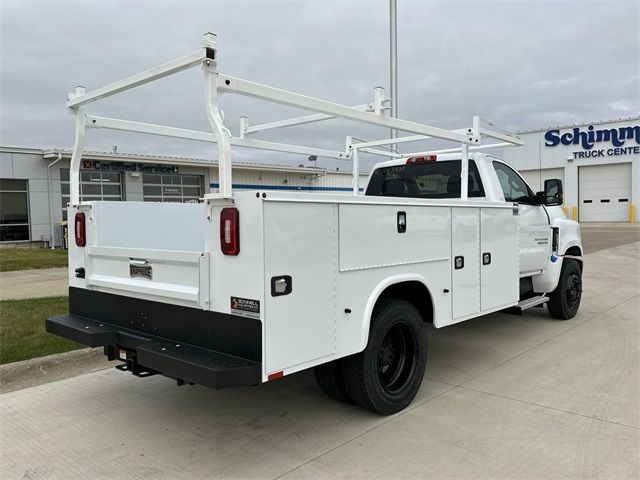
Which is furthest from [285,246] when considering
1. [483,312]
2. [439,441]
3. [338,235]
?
[483,312]

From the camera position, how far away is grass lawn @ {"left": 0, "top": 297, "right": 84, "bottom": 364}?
5.47m

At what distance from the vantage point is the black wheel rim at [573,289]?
7.47m

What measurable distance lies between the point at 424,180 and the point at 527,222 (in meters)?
1.33

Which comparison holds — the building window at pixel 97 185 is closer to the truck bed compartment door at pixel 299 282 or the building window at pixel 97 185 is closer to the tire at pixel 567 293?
the tire at pixel 567 293

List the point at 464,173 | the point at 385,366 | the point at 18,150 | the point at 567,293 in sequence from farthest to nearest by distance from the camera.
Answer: the point at 18,150
the point at 567,293
the point at 464,173
the point at 385,366

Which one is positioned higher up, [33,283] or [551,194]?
[551,194]

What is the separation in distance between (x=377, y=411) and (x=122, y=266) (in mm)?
2203

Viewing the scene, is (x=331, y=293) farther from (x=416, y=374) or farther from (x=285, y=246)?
(x=416, y=374)

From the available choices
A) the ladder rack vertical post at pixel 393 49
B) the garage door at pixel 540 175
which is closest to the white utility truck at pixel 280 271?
the ladder rack vertical post at pixel 393 49

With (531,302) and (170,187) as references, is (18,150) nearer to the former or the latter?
(170,187)

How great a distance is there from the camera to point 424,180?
6.24m

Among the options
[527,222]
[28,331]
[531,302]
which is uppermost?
[527,222]

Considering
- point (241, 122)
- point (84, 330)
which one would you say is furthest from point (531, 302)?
point (84, 330)

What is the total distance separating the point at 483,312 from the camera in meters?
5.08
